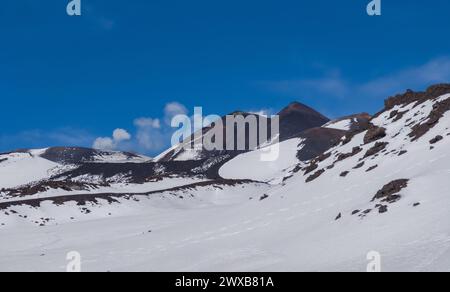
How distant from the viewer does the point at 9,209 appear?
111 feet

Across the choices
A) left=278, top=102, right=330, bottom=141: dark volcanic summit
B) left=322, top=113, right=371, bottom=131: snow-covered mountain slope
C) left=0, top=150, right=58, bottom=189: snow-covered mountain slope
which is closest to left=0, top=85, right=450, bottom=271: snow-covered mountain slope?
left=0, top=150, right=58, bottom=189: snow-covered mountain slope

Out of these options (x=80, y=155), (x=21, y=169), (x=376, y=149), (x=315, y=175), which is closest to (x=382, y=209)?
(x=376, y=149)

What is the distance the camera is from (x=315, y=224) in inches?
768

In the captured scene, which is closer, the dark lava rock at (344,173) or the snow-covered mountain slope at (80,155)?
the dark lava rock at (344,173)

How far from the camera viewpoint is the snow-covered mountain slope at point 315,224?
14.6 metres

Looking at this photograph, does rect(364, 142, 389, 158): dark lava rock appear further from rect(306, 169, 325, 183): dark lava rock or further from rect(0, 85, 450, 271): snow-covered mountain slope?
rect(306, 169, 325, 183): dark lava rock

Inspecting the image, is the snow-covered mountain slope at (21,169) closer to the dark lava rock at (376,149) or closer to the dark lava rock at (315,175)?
the dark lava rock at (315,175)

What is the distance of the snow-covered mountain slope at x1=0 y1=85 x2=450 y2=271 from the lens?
14625mm

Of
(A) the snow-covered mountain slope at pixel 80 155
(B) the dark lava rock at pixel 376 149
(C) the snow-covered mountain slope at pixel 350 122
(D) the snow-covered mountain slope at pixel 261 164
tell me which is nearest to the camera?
(B) the dark lava rock at pixel 376 149

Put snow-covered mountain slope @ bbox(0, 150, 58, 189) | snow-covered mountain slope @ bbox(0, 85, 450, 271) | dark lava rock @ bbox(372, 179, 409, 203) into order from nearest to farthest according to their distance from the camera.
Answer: snow-covered mountain slope @ bbox(0, 85, 450, 271), dark lava rock @ bbox(372, 179, 409, 203), snow-covered mountain slope @ bbox(0, 150, 58, 189)

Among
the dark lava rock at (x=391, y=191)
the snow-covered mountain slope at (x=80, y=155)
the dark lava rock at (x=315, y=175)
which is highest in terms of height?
the snow-covered mountain slope at (x=80, y=155)

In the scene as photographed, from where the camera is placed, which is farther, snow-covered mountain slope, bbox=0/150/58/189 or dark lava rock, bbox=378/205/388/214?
snow-covered mountain slope, bbox=0/150/58/189

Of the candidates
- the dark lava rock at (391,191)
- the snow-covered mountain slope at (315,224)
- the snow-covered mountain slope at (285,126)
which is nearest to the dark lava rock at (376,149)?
the snow-covered mountain slope at (315,224)

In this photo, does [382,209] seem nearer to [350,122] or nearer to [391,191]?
[391,191]
